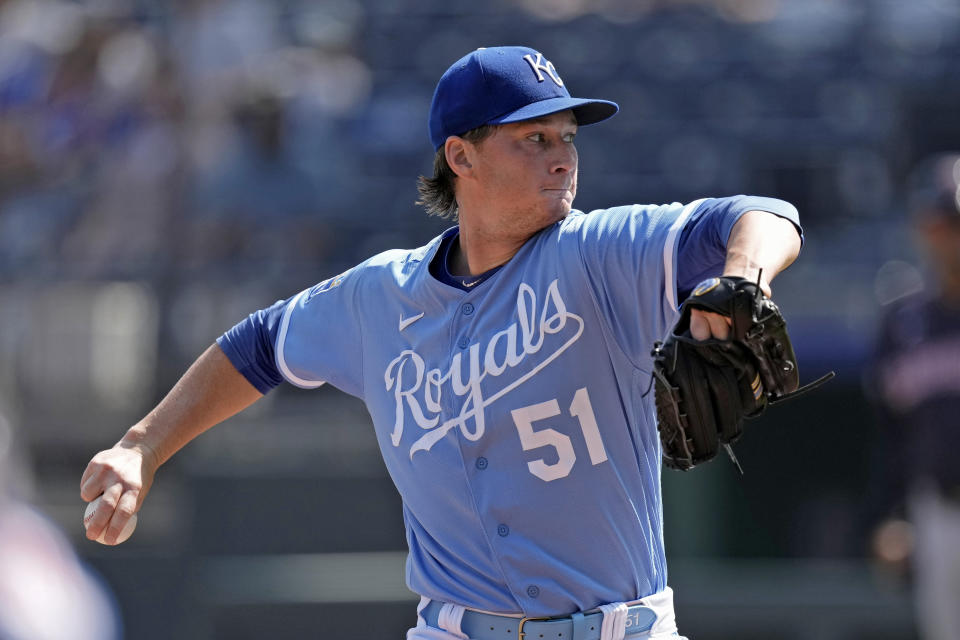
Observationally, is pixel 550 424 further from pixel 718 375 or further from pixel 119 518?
pixel 119 518

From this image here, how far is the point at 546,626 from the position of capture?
2693mm

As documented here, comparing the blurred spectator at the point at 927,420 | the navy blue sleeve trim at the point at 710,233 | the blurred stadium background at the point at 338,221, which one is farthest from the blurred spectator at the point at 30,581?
the blurred spectator at the point at 927,420

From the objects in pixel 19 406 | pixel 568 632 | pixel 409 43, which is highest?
pixel 409 43

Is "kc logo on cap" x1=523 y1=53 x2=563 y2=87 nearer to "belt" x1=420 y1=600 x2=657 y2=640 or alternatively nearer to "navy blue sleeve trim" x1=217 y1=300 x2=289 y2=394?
"navy blue sleeve trim" x1=217 y1=300 x2=289 y2=394

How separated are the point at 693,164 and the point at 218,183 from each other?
2.92 m

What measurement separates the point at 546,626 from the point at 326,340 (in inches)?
36.0

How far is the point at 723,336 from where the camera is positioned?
2309mm

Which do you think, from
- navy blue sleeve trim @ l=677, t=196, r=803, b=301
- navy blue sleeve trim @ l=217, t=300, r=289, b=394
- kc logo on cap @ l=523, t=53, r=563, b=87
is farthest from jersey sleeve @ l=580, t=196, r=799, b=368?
navy blue sleeve trim @ l=217, t=300, r=289, b=394

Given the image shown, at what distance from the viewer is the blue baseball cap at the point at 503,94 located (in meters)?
2.90

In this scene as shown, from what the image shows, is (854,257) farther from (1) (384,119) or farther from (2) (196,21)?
(2) (196,21)

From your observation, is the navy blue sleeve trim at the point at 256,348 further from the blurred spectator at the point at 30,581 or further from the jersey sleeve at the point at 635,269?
the jersey sleeve at the point at 635,269

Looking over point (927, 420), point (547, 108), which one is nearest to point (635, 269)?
point (547, 108)

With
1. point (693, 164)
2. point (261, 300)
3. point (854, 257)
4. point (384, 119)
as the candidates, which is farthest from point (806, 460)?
point (384, 119)

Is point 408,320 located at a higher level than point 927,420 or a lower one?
higher
